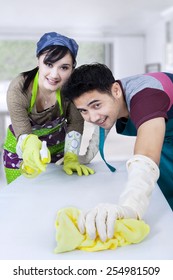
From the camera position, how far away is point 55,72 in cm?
173

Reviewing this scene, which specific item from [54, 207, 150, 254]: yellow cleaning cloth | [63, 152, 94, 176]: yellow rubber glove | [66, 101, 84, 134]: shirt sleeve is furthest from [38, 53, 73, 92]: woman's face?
[54, 207, 150, 254]: yellow cleaning cloth

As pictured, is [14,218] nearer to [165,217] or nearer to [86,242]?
[86,242]

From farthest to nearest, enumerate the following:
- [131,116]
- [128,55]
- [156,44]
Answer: [128,55] → [156,44] → [131,116]

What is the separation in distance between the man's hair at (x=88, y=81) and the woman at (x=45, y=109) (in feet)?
0.83

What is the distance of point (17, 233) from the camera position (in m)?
1.05

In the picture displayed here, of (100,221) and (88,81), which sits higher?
(88,81)

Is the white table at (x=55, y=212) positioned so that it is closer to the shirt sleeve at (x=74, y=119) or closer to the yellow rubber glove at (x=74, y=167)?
the yellow rubber glove at (x=74, y=167)

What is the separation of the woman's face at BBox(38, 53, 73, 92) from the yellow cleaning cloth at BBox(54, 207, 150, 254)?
883 millimetres

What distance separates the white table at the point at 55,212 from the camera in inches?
36.4

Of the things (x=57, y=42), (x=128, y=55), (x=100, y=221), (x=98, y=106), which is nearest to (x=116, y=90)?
(x=98, y=106)

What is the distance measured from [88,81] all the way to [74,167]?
47cm

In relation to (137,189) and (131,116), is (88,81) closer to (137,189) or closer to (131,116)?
(131,116)

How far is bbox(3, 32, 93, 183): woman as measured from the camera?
5.43 ft
